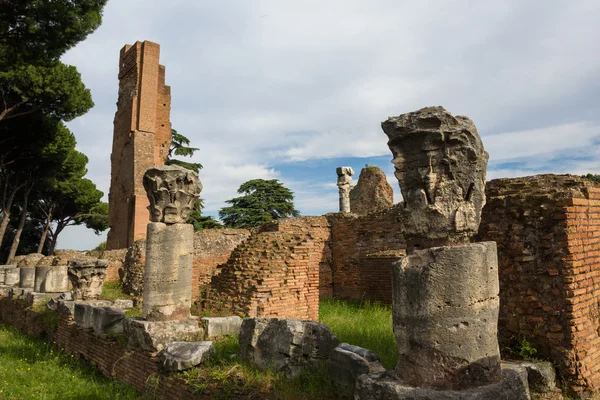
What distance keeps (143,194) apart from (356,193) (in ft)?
33.5

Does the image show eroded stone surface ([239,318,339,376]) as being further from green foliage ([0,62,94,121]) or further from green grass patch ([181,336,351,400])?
green foliage ([0,62,94,121])

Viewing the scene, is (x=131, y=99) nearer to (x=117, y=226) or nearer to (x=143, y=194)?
(x=143, y=194)

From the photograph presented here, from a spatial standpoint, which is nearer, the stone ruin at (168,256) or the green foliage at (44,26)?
the stone ruin at (168,256)

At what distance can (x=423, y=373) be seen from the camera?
253cm

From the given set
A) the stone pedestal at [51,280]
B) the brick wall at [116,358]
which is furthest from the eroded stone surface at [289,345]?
the stone pedestal at [51,280]

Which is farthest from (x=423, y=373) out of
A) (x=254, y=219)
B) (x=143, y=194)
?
(x=254, y=219)

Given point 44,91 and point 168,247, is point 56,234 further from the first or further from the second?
point 168,247

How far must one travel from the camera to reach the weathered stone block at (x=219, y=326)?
19.2 feet

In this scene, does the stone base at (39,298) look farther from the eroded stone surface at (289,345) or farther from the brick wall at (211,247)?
the eroded stone surface at (289,345)

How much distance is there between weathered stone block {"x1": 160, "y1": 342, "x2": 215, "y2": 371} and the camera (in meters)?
4.71

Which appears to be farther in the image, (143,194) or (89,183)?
(89,183)

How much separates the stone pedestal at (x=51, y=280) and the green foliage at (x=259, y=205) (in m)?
16.4

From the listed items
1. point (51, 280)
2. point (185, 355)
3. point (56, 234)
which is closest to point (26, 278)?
point (51, 280)

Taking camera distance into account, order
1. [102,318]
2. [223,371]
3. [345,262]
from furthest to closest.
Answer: [345,262]
[102,318]
[223,371]
